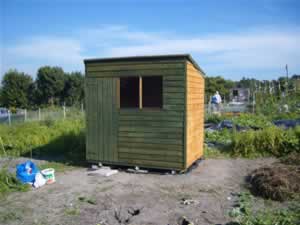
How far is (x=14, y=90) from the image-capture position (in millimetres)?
26219

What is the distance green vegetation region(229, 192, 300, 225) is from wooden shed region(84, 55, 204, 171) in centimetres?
184

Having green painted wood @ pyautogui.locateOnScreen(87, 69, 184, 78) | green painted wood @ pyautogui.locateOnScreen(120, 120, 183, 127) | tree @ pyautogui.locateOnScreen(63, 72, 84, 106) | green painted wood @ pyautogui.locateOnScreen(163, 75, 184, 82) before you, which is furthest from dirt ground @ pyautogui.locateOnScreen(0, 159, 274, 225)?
tree @ pyautogui.locateOnScreen(63, 72, 84, 106)

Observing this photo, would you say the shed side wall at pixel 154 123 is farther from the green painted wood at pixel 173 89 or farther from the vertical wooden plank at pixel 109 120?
the vertical wooden plank at pixel 109 120

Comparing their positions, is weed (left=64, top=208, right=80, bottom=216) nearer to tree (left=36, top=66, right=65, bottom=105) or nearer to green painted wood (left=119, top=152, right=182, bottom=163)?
green painted wood (left=119, top=152, right=182, bottom=163)

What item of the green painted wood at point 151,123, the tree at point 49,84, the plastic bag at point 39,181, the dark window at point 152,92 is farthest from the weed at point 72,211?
the tree at point 49,84

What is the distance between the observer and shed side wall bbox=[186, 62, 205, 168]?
5.48 meters

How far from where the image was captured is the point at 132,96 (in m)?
7.35

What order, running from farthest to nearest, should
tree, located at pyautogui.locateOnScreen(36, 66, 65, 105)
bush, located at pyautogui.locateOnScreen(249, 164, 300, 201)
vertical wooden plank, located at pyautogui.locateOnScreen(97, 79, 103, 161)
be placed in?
1. tree, located at pyautogui.locateOnScreen(36, 66, 65, 105)
2. vertical wooden plank, located at pyautogui.locateOnScreen(97, 79, 103, 161)
3. bush, located at pyautogui.locateOnScreen(249, 164, 300, 201)

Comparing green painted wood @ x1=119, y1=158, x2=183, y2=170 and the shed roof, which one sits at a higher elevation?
the shed roof

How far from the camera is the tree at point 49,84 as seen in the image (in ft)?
88.8

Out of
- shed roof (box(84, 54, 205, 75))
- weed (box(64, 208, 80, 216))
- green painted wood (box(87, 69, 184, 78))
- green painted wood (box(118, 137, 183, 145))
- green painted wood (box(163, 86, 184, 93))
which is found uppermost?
shed roof (box(84, 54, 205, 75))

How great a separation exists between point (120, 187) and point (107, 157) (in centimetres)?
134

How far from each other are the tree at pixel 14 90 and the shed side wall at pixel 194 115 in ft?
79.0

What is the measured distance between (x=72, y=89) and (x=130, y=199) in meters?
25.2
